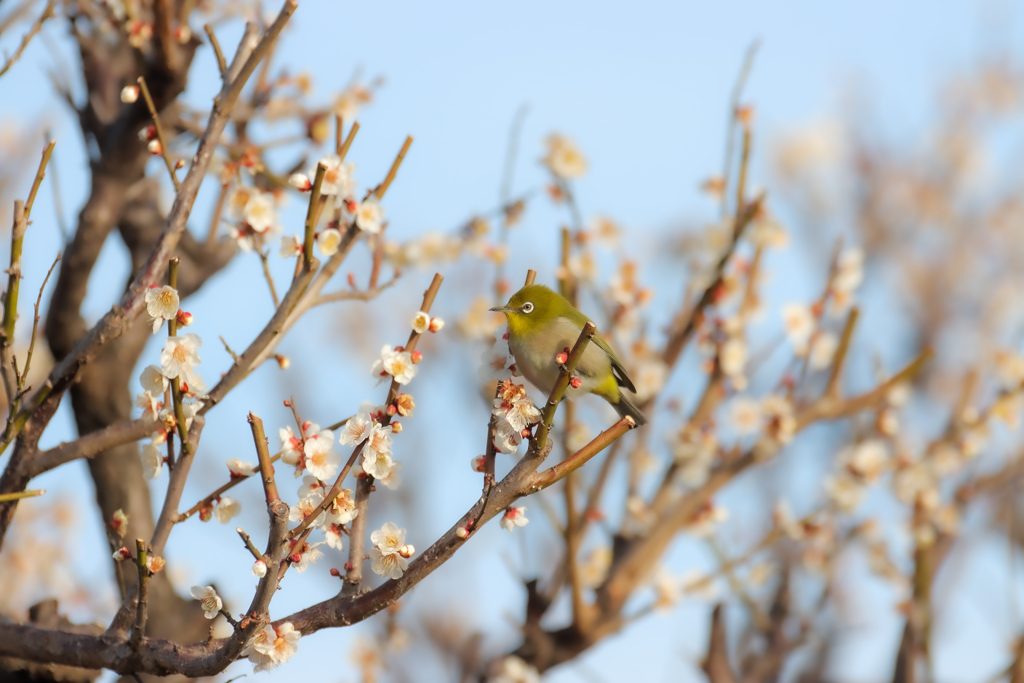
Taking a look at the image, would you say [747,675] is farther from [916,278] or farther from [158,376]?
[916,278]

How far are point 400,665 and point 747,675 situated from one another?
3.92m

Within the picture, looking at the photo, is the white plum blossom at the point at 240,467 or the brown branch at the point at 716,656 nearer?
the white plum blossom at the point at 240,467

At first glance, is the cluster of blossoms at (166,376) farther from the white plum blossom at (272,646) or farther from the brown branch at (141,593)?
the white plum blossom at (272,646)

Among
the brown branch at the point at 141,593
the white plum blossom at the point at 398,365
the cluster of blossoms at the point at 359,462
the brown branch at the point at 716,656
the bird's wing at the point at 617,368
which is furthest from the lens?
the brown branch at the point at 716,656

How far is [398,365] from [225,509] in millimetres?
724

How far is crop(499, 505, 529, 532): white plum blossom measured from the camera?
2320mm

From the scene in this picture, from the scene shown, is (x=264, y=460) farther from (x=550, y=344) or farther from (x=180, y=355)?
(x=550, y=344)

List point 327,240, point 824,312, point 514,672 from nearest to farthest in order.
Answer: point 327,240
point 514,672
point 824,312

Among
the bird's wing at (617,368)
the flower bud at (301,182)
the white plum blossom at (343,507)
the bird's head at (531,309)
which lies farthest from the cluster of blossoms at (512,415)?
the flower bud at (301,182)

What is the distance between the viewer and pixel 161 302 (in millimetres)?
2420

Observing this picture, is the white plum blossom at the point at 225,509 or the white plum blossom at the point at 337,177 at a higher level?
the white plum blossom at the point at 337,177

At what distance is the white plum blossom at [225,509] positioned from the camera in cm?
262

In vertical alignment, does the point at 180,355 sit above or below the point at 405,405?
above

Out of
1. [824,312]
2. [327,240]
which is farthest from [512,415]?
[824,312]
